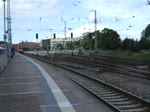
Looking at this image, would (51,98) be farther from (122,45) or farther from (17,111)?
(122,45)

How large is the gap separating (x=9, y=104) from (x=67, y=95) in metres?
2.90

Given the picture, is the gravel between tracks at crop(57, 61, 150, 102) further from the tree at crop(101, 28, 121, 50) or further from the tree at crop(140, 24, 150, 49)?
the tree at crop(101, 28, 121, 50)

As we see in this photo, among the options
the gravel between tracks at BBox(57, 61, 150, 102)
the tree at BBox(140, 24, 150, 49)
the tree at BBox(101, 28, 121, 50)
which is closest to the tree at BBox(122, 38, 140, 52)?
the tree at BBox(140, 24, 150, 49)

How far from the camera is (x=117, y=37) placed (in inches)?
5674

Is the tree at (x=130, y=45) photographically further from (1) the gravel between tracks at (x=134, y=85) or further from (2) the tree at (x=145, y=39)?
(1) the gravel between tracks at (x=134, y=85)

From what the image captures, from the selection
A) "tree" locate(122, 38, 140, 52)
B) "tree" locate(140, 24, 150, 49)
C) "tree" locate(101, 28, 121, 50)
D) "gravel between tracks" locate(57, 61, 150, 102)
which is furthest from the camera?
"tree" locate(101, 28, 121, 50)

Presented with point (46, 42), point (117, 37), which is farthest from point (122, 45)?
point (46, 42)

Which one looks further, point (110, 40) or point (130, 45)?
point (110, 40)

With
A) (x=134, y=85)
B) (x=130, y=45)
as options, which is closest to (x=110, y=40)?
(x=130, y=45)

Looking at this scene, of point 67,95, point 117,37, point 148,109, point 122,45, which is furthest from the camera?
point 117,37

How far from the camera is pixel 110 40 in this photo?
14300 cm

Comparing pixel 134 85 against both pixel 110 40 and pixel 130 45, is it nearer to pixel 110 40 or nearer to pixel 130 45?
pixel 130 45

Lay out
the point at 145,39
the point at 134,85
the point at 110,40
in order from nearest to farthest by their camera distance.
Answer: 1. the point at 134,85
2. the point at 145,39
3. the point at 110,40

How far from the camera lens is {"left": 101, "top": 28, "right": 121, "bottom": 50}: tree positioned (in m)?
140
